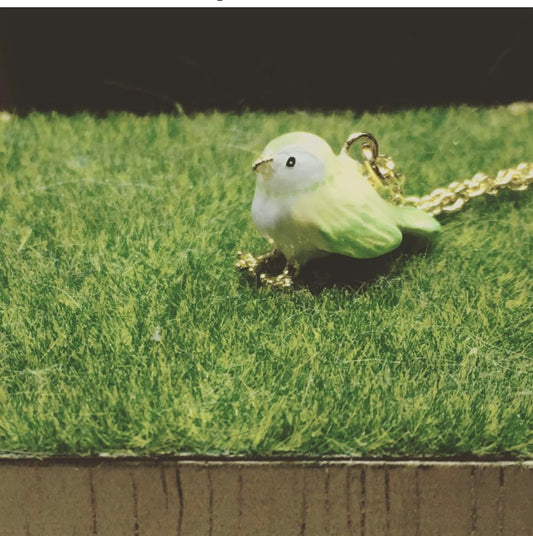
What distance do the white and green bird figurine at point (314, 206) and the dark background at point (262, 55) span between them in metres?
2.01

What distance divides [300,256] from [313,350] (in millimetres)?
237

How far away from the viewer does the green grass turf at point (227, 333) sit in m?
1.15

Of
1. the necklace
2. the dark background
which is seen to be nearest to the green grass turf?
the necklace

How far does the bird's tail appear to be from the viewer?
1.56 m

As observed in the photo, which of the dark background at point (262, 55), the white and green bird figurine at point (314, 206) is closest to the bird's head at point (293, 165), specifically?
the white and green bird figurine at point (314, 206)

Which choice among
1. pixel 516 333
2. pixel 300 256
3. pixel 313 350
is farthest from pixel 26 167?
pixel 516 333

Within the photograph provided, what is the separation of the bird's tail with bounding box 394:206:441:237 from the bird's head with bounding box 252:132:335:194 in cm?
24

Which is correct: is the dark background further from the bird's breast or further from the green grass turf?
the bird's breast

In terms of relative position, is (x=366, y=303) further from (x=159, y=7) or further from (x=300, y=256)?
(x=159, y=7)

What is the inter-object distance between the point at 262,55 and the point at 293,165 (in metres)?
2.22

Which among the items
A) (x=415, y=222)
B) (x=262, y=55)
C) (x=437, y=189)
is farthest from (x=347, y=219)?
(x=262, y=55)

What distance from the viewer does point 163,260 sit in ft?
5.23

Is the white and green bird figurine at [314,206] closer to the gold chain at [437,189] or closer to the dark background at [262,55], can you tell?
the gold chain at [437,189]

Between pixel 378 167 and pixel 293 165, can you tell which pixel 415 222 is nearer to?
pixel 378 167
